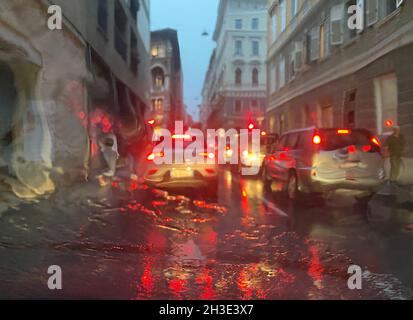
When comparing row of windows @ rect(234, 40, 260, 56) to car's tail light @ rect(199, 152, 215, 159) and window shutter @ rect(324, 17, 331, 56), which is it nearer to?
window shutter @ rect(324, 17, 331, 56)

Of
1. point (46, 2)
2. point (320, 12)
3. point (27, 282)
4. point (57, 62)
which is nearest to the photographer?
point (27, 282)

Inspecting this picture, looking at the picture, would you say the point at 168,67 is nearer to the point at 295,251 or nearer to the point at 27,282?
the point at 295,251

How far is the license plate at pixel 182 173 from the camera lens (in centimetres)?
966

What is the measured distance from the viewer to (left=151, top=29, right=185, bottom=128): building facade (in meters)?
7.49

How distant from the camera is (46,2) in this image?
287 inches

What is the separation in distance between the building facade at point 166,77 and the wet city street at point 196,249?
5.62 feet

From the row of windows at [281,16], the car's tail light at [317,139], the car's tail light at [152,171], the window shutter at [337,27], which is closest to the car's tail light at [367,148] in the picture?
the car's tail light at [317,139]

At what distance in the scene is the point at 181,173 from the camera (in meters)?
9.72

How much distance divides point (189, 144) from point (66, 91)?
2896 mm

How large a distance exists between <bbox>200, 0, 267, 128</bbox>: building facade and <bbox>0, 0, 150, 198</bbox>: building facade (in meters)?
1.55

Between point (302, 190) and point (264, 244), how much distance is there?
2978mm

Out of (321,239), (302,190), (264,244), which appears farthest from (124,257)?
(302,190)

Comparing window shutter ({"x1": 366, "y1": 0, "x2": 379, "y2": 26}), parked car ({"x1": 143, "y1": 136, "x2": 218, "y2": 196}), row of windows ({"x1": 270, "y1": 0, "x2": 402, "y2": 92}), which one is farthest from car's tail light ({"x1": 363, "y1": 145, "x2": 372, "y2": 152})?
parked car ({"x1": 143, "y1": 136, "x2": 218, "y2": 196})

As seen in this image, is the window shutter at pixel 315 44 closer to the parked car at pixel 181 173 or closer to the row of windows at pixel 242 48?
the row of windows at pixel 242 48
